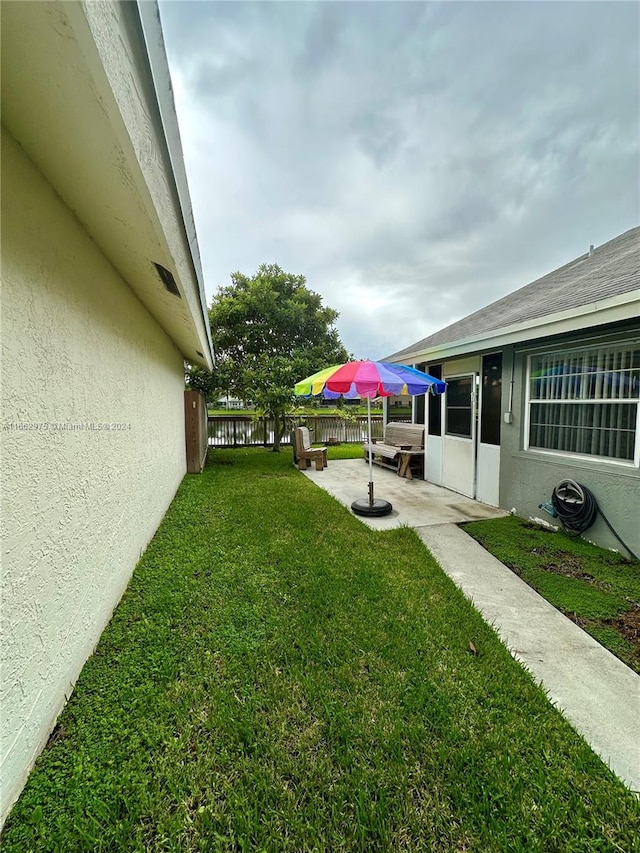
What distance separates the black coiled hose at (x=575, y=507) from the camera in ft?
13.5

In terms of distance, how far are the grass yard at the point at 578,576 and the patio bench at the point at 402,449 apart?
10.5ft

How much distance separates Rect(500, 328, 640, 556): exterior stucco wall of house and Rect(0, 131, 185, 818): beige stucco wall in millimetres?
5267

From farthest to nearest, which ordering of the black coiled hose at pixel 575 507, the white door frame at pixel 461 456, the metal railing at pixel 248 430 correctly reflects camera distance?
the metal railing at pixel 248 430
the white door frame at pixel 461 456
the black coiled hose at pixel 575 507

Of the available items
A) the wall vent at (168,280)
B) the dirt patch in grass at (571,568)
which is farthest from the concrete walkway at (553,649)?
the wall vent at (168,280)

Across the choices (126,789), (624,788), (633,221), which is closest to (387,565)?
(624,788)

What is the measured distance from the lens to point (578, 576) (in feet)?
11.3

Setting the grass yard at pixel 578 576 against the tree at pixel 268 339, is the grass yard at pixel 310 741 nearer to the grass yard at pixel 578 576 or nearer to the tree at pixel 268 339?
the grass yard at pixel 578 576

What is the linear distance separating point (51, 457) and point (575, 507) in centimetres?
536

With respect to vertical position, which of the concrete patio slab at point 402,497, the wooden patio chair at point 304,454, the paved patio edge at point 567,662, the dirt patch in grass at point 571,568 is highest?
the wooden patio chair at point 304,454

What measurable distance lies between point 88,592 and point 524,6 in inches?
367

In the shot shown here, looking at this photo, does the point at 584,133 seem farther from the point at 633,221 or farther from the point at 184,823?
the point at 184,823

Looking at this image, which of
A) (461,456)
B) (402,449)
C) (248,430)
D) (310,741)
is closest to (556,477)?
(461,456)

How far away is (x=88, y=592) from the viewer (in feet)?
7.18

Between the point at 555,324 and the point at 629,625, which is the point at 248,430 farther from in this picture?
the point at 629,625
